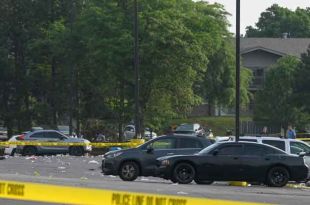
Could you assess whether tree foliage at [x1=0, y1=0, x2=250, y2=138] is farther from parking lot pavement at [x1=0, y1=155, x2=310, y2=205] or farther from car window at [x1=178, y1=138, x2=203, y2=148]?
car window at [x1=178, y1=138, x2=203, y2=148]

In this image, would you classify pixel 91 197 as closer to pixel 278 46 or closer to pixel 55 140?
pixel 55 140

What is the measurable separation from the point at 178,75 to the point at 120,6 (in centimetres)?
550

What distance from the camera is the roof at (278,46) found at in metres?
78.9

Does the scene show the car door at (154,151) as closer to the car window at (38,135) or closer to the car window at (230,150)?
the car window at (230,150)

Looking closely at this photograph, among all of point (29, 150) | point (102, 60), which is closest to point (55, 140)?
point (29, 150)

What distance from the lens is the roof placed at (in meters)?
78.9

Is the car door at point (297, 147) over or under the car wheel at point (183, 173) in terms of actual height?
over

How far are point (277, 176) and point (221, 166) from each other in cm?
159

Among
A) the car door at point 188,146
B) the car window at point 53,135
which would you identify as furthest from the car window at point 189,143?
the car window at point 53,135

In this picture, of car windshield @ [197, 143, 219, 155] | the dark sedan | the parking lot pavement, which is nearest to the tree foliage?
the parking lot pavement

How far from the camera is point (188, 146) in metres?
23.9

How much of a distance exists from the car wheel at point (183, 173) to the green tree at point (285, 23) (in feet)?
282

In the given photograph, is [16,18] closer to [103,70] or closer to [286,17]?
[103,70]

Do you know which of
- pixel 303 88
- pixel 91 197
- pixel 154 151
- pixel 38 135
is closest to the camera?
pixel 91 197
